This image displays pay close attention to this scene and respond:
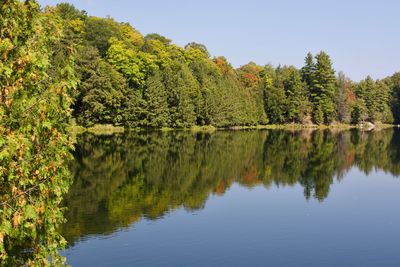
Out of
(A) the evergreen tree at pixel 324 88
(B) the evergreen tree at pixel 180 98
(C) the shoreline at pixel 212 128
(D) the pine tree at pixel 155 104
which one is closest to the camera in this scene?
(C) the shoreline at pixel 212 128

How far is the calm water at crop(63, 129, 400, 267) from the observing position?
2038 centimetres

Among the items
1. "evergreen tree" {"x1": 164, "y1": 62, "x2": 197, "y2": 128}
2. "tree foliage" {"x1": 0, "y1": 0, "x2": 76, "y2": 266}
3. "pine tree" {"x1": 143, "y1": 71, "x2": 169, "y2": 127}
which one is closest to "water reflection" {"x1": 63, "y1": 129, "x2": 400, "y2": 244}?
"tree foliage" {"x1": 0, "y1": 0, "x2": 76, "y2": 266}

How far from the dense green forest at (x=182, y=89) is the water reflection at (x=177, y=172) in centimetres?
2255

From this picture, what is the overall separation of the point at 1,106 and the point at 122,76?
86.8m

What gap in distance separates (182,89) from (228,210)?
229 ft

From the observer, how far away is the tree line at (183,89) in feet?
287

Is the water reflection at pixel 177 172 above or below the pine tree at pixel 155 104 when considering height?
below

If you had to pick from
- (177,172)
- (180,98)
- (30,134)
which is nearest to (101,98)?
(180,98)

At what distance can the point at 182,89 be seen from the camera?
319 ft

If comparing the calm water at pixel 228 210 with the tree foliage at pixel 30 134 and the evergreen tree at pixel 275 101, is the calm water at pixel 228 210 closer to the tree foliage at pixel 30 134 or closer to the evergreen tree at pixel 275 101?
the tree foliage at pixel 30 134

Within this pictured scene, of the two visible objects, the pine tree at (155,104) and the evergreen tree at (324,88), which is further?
the evergreen tree at (324,88)

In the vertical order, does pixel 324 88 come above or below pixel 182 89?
above

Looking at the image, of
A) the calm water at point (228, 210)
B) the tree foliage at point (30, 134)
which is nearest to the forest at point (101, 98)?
the tree foliage at point (30, 134)

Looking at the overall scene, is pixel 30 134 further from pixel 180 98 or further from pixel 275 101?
pixel 275 101
